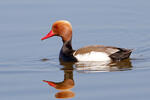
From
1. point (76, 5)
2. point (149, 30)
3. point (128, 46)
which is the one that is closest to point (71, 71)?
point (128, 46)

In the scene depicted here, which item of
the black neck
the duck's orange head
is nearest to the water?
the black neck

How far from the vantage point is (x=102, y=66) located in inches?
432

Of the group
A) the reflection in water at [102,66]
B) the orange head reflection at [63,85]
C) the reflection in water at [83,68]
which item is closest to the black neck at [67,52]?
the reflection in water at [83,68]

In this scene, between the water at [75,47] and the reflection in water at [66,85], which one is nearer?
the reflection in water at [66,85]

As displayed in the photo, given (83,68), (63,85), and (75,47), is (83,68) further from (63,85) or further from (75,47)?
(75,47)

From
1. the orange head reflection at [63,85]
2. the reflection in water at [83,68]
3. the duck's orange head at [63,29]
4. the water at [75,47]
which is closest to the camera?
the water at [75,47]

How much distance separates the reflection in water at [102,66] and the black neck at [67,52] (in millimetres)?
307

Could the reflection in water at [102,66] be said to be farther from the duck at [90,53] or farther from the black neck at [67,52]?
the black neck at [67,52]

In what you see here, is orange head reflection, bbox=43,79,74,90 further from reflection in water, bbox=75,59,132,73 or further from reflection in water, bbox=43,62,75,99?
reflection in water, bbox=75,59,132,73

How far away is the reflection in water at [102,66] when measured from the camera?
10.7 metres

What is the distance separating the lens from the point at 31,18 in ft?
46.9

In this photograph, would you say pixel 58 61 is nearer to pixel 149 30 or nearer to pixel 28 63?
pixel 28 63

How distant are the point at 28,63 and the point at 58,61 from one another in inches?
30.4

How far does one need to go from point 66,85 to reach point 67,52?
207 cm
